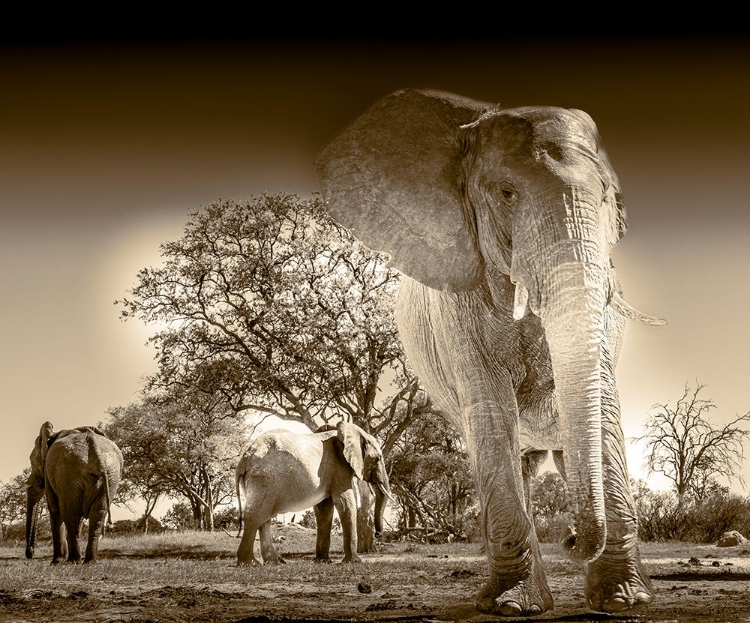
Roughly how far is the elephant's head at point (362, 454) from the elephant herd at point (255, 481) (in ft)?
0.06

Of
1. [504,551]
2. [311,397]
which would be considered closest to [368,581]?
[504,551]

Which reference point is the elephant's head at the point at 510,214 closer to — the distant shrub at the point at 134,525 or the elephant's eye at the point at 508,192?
the elephant's eye at the point at 508,192

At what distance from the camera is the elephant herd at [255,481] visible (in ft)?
36.7

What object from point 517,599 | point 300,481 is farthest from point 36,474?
point 517,599

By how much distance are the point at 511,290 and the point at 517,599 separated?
1.76m

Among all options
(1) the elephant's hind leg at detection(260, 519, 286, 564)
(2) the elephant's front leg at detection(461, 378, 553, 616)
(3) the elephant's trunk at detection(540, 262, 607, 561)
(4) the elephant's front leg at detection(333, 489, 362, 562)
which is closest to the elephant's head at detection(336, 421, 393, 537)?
(4) the elephant's front leg at detection(333, 489, 362, 562)

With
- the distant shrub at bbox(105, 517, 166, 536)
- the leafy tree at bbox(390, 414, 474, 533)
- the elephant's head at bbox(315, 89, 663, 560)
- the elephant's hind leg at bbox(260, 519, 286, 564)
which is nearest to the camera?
the elephant's head at bbox(315, 89, 663, 560)

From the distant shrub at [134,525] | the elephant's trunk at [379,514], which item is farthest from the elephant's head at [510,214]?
the distant shrub at [134,525]

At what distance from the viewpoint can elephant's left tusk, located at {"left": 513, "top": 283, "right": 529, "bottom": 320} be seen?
198 inches

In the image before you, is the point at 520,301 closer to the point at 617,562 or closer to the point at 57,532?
the point at 617,562

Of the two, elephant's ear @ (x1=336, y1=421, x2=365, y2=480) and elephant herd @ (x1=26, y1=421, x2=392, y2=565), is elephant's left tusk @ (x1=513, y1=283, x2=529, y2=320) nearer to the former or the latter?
elephant herd @ (x1=26, y1=421, x2=392, y2=565)

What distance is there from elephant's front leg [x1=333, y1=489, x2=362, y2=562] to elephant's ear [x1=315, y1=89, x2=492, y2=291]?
6163 millimetres

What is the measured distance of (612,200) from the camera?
5.22m

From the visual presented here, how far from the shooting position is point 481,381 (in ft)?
18.0
